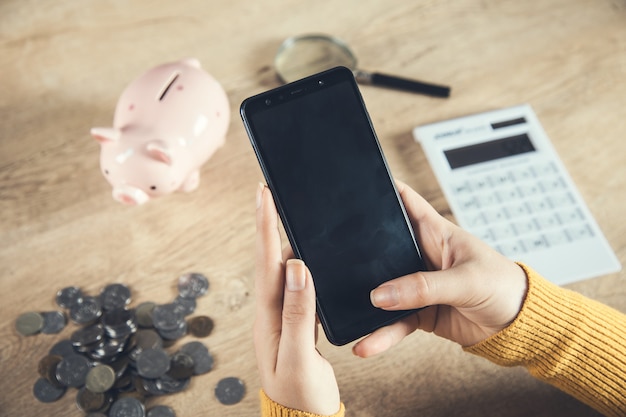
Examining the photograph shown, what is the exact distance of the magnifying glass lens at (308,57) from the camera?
87 cm

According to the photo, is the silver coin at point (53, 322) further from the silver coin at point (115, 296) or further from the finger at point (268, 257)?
the finger at point (268, 257)

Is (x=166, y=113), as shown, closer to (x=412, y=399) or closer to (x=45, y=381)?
(x=45, y=381)

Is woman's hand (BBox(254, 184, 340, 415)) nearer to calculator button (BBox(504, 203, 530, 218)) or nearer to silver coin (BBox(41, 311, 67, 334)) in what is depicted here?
silver coin (BBox(41, 311, 67, 334))

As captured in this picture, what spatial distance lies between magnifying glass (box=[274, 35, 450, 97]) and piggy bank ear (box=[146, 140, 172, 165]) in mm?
265

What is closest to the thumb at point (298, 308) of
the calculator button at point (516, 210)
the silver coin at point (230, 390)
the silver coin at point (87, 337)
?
the silver coin at point (230, 390)

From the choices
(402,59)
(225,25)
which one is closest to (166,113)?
(225,25)

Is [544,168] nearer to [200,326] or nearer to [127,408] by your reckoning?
[200,326]

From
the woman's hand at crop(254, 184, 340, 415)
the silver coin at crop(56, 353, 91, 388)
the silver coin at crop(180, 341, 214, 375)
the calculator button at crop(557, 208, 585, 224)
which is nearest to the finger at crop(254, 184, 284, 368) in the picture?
the woman's hand at crop(254, 184, 340, 415)

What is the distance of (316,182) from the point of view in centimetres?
58

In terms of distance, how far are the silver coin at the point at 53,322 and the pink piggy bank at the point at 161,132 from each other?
0.15m

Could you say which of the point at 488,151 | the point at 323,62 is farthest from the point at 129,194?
the point at 488,151

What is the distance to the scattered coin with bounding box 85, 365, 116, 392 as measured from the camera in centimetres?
61

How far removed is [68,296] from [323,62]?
1.62ft

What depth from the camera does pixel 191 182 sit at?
0.74m
